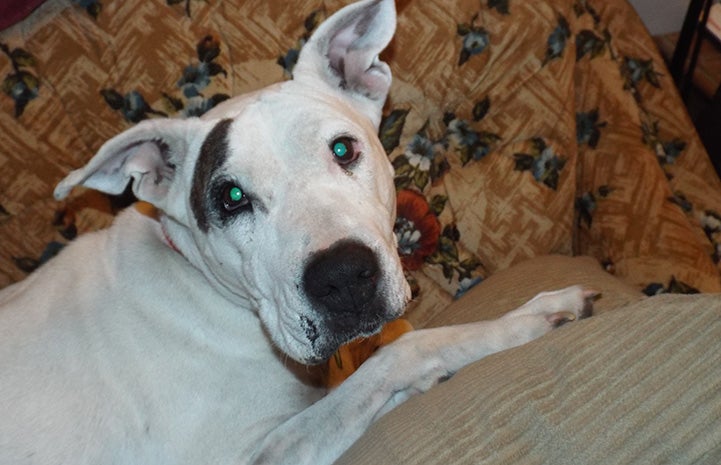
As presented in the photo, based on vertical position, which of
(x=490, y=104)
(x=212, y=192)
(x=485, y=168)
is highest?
(x=212, y=192)

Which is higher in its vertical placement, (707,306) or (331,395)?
(707,306)

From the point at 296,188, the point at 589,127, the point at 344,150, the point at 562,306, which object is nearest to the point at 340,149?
the point at 344,150

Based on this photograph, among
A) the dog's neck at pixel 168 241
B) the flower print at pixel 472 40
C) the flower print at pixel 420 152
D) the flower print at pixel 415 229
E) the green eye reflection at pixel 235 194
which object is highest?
the green eye reflection at pixel 235 194

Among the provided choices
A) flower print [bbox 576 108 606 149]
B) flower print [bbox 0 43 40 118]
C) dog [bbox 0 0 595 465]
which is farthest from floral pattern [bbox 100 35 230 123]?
flower print [bbox 576 108 606 149]

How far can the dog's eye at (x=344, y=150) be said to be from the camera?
84.6 inches

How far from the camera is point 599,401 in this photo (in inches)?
59.6

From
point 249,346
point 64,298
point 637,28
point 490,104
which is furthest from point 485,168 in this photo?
point 64,298

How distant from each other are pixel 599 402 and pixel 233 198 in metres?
1.10

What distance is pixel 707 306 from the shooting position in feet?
4.98

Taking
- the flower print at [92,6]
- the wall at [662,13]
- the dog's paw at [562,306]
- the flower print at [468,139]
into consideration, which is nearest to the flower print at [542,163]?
the flower print at [468,139]

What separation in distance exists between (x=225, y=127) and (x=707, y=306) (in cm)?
131

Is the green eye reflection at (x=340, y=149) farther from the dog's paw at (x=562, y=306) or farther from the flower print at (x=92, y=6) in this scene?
the flower print at (x=92, y=6)

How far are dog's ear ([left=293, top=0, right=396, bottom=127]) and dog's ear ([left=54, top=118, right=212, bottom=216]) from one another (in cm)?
39

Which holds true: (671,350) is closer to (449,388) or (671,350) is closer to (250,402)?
(449,388)
